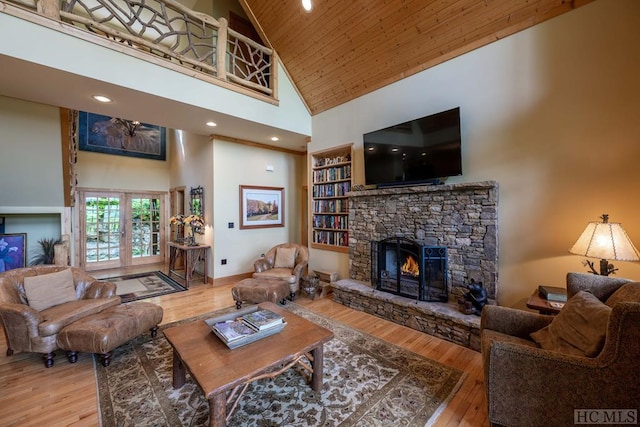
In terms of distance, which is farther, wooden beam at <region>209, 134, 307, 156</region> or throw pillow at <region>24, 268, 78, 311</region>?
wooden beam at <region>209, 134, 307, 156</region>

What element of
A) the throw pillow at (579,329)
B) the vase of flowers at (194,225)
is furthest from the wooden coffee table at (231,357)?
the vase of flowers at (194,225)

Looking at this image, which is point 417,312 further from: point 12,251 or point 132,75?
point 12,251

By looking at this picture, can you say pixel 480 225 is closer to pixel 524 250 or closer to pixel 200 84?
pixel 524 250

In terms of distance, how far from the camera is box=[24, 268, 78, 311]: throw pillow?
8.34 ft

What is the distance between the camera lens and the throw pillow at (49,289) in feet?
8.34

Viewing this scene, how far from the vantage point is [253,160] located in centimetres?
543

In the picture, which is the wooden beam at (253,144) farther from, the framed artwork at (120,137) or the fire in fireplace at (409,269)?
the fire in fireplace at (409,269)

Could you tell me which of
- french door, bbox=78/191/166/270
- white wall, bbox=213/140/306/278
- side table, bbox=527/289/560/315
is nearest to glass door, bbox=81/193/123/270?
french door, bbox=78/191/166/270

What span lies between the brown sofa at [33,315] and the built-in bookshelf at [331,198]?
10.6 ft

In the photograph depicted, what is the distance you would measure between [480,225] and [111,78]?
449cm

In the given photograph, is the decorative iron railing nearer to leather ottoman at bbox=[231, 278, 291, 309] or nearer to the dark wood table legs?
leather ottoman at bbox=[231, 278, 291, 309]

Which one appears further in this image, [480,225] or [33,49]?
[480,225]

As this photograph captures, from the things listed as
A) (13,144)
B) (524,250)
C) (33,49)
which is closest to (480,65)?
(524,250)

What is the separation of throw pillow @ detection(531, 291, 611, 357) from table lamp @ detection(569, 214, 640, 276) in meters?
0.44
